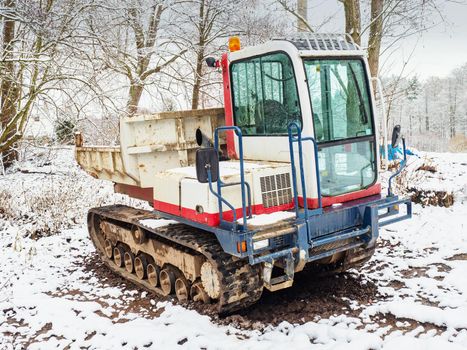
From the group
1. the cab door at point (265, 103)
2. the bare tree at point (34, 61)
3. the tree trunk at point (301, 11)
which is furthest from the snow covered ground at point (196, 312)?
the tree trunk at point (301, 11)

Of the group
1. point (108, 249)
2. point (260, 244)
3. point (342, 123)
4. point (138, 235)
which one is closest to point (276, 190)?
point (260, 244)

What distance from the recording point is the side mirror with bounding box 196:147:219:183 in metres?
4.41

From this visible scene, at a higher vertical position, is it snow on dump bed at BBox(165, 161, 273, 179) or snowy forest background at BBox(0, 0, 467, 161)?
snowy forest background at BBox(0, 0, 467, 161)

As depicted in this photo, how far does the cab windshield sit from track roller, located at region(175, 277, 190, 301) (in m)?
1.91

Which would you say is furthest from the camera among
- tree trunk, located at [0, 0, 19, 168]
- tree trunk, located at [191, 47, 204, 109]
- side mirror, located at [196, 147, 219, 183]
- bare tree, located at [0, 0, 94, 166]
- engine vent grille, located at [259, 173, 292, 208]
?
tree trunk, located at [191, 47, 204, 109]

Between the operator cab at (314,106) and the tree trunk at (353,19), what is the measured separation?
580 centimetres

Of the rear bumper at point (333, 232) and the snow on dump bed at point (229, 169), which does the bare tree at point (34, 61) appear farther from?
the rear bumper at point (333, 232)

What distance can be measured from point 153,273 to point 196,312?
1244mm

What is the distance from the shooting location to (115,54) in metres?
11.0

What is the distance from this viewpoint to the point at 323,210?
5078mm

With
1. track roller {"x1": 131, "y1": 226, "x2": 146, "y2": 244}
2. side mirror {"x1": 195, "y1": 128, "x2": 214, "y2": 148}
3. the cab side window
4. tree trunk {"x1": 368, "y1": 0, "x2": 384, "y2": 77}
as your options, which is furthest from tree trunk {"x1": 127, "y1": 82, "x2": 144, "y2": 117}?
the cab side window

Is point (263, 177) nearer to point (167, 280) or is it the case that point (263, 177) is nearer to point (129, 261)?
point (167, 280)

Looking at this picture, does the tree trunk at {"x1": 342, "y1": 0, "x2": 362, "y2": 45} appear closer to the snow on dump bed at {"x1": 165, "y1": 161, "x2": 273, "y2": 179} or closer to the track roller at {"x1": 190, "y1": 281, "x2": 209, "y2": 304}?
the snow on dump bed at {"x1": 165, "y1": 161, "x2": 273, "y2": 179}

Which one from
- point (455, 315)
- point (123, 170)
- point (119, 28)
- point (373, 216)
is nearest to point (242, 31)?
point (119, 28)
